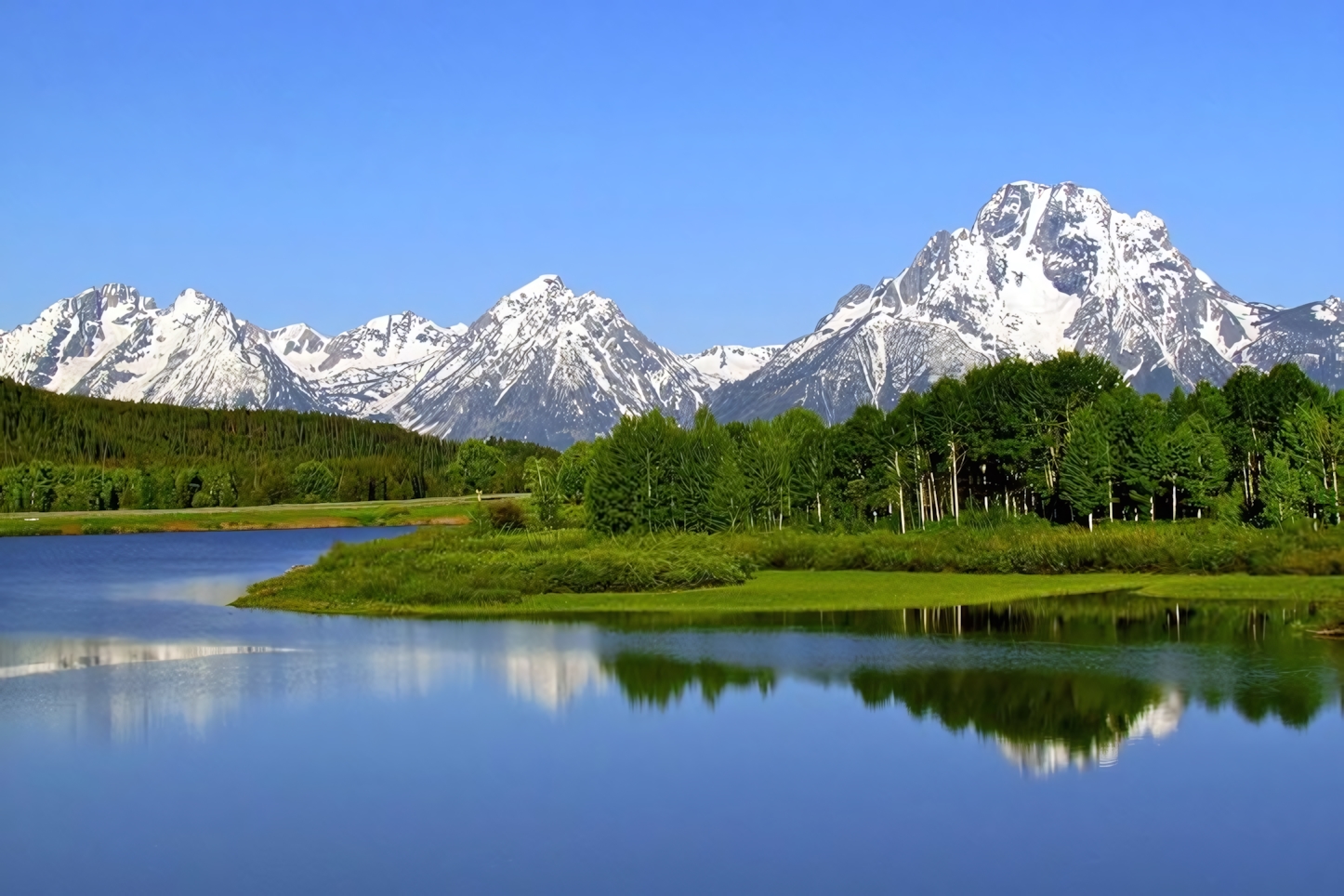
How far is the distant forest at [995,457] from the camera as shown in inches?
3989

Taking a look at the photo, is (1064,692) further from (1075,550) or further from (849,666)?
(1075,550)

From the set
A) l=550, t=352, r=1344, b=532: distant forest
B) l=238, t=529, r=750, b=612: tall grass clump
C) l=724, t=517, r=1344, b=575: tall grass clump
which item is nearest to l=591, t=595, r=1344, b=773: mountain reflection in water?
l=724, t=517, r=1344, b=575: tall grass clump

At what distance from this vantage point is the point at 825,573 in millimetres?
82125

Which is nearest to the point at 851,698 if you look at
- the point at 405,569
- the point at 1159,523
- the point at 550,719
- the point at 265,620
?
the point at 550,719

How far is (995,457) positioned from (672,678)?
72356 mm

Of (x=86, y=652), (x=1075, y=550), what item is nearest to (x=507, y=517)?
(x=1075, y=550)

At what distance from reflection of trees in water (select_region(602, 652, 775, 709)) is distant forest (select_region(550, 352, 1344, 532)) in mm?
49525

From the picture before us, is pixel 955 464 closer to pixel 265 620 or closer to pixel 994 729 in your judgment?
pixel 265 620

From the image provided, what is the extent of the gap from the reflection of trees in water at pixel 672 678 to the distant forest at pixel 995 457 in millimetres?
49525

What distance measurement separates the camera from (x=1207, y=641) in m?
54.7

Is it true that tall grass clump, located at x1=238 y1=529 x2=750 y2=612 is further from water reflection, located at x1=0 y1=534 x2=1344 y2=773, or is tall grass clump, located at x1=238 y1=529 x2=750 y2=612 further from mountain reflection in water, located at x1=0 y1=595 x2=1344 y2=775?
mountain reflection in water, located at x1=0 y1=595 x2=1344 y2=775

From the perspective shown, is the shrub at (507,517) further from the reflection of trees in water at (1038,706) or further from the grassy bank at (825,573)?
the reflection of trees in water at (1038,706)

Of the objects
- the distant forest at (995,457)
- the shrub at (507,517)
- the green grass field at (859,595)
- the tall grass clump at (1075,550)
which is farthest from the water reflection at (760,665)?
the shrub at (507,517)

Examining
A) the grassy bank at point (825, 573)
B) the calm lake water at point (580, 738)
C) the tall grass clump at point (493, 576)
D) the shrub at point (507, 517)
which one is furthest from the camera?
the shrub at point (507, 517)
